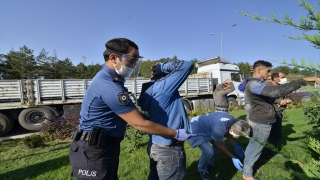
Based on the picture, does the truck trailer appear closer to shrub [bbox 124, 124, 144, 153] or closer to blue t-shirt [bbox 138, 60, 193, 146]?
shrub [bbox 124, 124, 144, 153]

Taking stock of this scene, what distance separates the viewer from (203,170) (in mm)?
3059

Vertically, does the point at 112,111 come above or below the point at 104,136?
above

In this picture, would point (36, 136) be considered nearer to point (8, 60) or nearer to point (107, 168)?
point (107, 168)

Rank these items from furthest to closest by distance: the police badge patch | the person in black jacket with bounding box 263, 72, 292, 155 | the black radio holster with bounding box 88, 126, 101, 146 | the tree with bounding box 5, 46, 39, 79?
the tree with bounding box 5, 46, 39, 79, the person in black jacket with bounding box 263, 72, 292, 155, the black radio holster with bounding box 88, 126, 101, 146, the police badge patch

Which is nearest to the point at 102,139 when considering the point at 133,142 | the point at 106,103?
the point at 106,103

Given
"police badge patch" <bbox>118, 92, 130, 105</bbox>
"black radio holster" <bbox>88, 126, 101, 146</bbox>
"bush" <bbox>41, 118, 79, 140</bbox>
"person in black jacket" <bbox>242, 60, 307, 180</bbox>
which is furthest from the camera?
"bush" <bbox>41, 118, 79, 140</bbox>

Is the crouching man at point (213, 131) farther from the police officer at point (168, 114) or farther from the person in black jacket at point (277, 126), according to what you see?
the person in black jacket at point (277, 126)

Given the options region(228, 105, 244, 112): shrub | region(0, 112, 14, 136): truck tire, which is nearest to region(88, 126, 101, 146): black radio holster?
region(0, 112, 14, 136): truck tire

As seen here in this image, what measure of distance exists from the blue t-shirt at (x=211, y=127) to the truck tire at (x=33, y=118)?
22.3 feet

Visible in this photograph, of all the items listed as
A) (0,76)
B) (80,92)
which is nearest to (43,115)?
(80,92)

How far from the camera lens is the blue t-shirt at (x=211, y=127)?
9.17ft

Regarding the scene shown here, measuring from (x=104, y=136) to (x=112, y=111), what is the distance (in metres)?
0.22

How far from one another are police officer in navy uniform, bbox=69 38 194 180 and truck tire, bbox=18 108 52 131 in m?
7.17

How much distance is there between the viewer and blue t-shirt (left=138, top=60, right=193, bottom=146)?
182 cm
